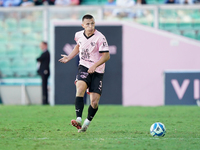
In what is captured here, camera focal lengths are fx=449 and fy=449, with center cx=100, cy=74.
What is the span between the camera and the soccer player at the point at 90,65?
765 centimetres

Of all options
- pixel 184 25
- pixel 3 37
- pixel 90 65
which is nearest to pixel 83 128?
pixel 90 65

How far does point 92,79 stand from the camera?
25.6 ft

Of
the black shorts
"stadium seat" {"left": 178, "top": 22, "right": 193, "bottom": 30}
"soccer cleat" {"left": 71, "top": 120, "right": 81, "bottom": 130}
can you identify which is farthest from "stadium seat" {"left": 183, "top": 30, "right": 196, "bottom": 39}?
"soccer cleat" {"left": 71, "top": 120, "right": 81, "bottom": 130}

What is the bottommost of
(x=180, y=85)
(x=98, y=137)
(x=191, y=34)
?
(x=180, y=85)

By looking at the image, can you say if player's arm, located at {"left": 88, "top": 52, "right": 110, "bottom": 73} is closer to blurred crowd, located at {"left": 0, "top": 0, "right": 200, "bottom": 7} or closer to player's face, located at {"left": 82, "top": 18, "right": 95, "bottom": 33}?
player's face, located at {"left": 82, "top": 18, "right": 95, "bottom": 33}

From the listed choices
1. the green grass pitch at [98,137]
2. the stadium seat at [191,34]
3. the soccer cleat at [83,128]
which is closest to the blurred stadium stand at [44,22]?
the stadium seat at [191,34]

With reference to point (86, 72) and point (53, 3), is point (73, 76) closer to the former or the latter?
point (53, 3)

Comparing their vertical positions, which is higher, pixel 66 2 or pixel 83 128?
pixel 66 2

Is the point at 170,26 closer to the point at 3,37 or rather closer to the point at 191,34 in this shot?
the point at 191,34

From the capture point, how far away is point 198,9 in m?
18.5

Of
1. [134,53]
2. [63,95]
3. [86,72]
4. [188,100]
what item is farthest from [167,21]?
[86,72]

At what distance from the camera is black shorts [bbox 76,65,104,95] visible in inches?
303

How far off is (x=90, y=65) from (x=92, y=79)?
9.7 inches

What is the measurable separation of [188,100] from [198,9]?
4.34 meters
